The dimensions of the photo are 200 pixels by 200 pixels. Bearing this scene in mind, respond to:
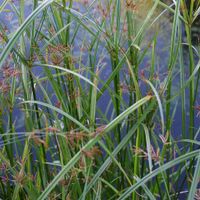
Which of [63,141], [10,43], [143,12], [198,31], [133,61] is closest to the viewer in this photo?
[10,43]

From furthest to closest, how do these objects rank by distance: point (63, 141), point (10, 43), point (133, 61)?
point (133, 61), point (63, 141), point (10, 43)

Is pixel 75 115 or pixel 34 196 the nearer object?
pixel 34 196

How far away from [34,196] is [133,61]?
301 mm

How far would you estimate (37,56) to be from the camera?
70cm

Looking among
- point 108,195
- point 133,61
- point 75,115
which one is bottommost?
point 108,195

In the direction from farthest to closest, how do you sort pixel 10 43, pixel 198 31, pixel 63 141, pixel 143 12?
pixel 198 31, pixel 143 12, pixel 63 141, pixel 10 43

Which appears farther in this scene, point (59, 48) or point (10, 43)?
point (59, 48)

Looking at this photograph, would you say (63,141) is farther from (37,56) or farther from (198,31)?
(198,31)

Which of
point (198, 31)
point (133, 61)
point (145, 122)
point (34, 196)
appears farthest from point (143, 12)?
point (198, 31)

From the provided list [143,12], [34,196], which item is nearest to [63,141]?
[34,196]

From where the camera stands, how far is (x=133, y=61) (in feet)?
2.56

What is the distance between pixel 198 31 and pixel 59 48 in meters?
1.64

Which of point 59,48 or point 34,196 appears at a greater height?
point 59,48

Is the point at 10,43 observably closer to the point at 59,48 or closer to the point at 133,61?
the point at 59,48
